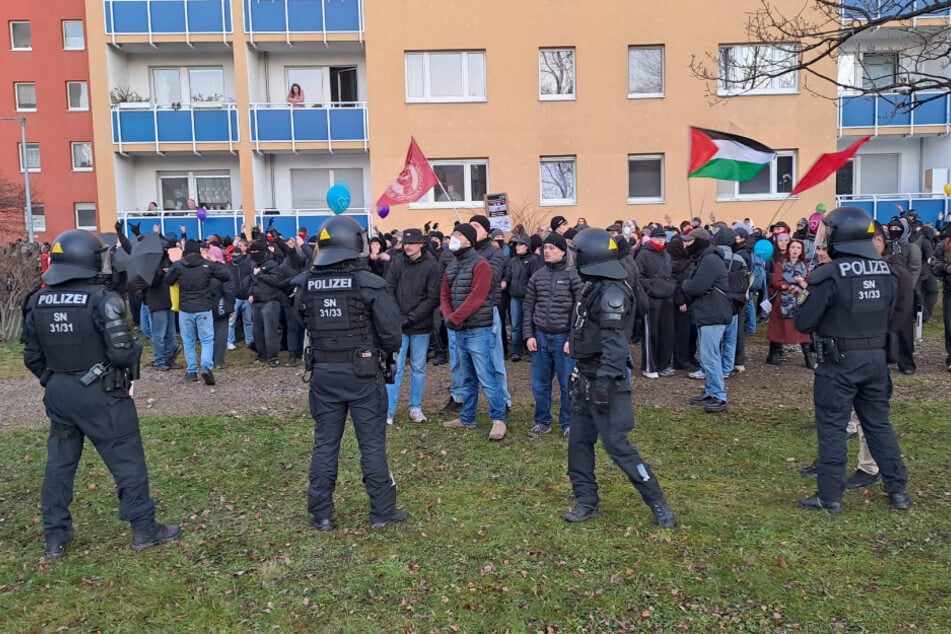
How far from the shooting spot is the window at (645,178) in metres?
22.8

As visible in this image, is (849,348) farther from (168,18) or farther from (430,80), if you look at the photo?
(168,18)

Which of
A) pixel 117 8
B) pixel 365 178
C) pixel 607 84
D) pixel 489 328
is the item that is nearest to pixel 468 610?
pixel 489 328

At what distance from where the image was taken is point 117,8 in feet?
77.5

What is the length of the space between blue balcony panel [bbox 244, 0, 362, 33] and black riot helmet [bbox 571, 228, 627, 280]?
1991 cm

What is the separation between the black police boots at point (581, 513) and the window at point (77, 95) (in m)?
35.1

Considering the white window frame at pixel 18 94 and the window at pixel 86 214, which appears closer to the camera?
the window at pixel 86 214

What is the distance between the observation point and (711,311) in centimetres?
917

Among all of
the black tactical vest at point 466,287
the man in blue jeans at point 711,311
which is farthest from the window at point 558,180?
the black tactical vest at point 466,287

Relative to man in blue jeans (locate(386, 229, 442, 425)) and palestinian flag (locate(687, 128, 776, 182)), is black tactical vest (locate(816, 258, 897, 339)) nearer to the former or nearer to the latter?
man in blue jeans (locate(386, 229, 442, 425))

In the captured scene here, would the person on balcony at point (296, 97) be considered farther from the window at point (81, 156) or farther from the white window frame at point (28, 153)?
the white window frame at point (28, 153)

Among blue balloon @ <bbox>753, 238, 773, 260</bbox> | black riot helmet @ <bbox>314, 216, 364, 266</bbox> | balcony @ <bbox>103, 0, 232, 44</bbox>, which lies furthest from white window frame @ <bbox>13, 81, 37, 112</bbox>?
black riot helmet @ <bbox>314, 216, 364, 266</bbox>

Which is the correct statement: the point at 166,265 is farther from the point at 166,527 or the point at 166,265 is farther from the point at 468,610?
the point at 468,610

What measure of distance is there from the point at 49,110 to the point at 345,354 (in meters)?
34.3

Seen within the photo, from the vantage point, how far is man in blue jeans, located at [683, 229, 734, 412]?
916 cm
